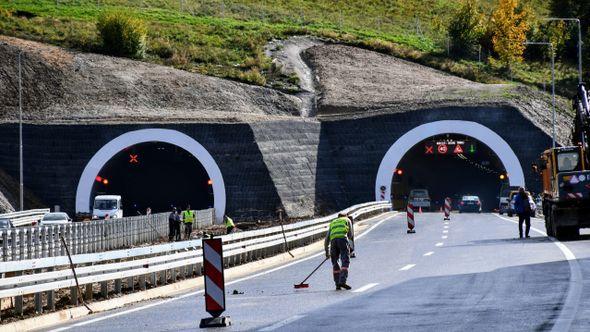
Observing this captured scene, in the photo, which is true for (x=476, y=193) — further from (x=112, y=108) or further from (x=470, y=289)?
(x=470, y=289)

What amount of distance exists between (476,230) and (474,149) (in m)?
31.5

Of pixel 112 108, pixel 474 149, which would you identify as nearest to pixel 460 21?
pixel 474 149

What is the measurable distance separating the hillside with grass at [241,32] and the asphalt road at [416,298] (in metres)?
57.1

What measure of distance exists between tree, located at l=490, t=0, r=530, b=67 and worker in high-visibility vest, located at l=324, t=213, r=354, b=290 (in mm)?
81630

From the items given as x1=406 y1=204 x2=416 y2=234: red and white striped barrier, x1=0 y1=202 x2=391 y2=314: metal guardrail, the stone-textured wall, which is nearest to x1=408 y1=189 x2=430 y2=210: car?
the stone-textured wall

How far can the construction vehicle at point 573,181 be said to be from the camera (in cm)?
3519

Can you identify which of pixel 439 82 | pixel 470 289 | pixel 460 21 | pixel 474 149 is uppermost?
pixel 460 21

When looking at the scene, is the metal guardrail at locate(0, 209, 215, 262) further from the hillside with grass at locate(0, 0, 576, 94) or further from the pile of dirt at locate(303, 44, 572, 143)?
the hillside with grass at locate(0, 0, 576, 94)

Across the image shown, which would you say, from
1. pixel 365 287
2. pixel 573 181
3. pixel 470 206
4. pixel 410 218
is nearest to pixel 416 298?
pixel 365 287

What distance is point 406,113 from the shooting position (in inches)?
3108

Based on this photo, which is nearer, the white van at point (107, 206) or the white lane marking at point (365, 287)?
the white lane marking at point (365, 287)

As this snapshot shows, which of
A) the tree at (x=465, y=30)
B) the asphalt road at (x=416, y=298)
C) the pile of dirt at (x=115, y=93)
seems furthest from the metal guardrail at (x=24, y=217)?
the tree at (x=465, y=30)

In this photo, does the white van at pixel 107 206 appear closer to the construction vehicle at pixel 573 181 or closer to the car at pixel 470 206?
the car at pixel 470 206

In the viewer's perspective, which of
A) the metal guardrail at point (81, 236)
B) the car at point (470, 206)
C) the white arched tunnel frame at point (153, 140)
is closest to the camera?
the metal guardrail at point (81, 236)
